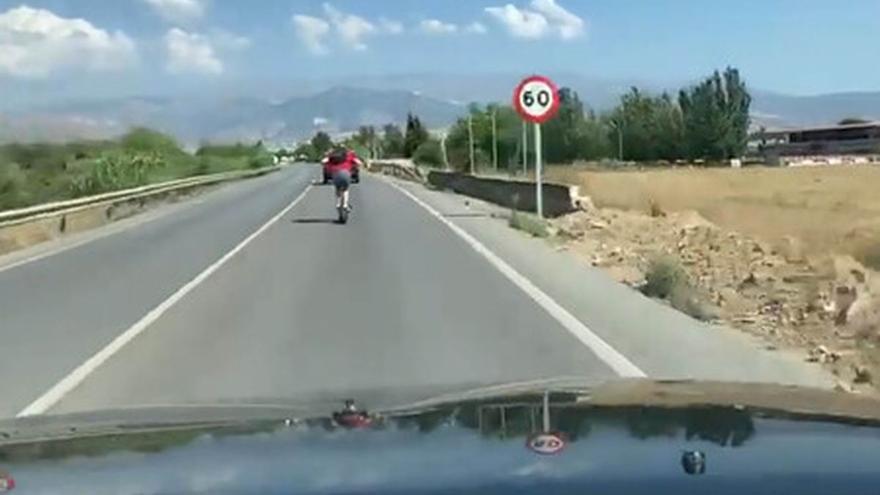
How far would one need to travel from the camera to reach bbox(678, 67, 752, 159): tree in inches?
6580

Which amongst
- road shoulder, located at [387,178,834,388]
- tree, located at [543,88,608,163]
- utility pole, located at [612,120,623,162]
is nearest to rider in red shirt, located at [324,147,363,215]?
road shoulder, located at [387,178,834,388]

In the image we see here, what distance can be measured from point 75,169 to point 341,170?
50047mm

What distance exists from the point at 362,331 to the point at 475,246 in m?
12.8

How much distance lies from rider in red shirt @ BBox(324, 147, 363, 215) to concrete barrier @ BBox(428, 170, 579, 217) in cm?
512

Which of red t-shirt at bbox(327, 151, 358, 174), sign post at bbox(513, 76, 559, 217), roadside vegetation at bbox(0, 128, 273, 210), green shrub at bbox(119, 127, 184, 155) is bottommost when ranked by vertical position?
green shrub at bbox(119, 127, 184, 155)

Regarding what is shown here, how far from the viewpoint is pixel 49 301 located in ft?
62.7

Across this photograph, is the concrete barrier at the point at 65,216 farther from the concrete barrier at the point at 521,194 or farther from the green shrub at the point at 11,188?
the concrete barrier at the point at 521,194

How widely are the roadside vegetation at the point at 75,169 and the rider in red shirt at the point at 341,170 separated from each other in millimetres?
15724

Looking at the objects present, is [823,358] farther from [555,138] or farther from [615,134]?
[615,134]

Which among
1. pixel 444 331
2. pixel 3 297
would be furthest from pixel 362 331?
pixel 3 297

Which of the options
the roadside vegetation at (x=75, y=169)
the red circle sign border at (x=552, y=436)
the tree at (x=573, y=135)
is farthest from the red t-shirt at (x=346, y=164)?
the tree at (x=573, y=135)

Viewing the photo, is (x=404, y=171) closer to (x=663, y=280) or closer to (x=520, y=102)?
(x=520, y=102)

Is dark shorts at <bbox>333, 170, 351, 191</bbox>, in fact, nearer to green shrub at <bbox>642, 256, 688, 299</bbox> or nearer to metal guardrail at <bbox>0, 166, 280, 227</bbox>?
metal guardrail at <bbox>0, 166, 280, 227</bbox>

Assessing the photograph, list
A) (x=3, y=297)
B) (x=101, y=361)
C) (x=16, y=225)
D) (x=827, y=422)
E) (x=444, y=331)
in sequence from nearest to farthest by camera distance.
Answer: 1. (x=827, y=422)
2. (x=101, y=361)
3. (x=444, y=331)
4. (x=3, y=297)
5. (x=16, y=225)
